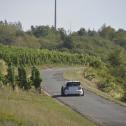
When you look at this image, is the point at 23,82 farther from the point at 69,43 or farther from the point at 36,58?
the point at 69,43

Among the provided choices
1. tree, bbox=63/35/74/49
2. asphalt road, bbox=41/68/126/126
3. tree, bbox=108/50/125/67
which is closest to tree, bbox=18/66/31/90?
asphalt road, bbox=41/68/126/126

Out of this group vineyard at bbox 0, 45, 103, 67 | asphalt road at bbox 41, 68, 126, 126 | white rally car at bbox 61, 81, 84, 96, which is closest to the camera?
asphalt road at bbox 41, 68, 126, 126

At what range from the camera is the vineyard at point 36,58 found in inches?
4097

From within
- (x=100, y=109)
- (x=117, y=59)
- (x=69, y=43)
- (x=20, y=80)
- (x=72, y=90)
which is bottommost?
(x=100, y=109)

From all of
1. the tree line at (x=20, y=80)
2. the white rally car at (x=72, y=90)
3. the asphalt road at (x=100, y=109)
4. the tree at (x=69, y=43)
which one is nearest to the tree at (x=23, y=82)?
the tree line at (x=20, y=80)

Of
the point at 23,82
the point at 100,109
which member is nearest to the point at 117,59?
the point at 23,82

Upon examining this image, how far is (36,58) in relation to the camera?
367ft

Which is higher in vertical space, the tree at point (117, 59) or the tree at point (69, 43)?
the tree at point (69, 43)

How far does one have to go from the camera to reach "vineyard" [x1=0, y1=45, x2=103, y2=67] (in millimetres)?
104062

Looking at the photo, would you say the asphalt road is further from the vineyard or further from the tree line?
the vineyard

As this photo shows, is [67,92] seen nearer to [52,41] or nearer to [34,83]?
[34,83]

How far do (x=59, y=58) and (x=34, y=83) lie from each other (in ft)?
234

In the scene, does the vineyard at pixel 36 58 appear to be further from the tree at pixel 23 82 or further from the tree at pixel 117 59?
the tree at pixel 23 82

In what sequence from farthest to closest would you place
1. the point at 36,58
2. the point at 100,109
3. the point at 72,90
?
the point at 36,58, the point at 72,90, the point at 100,109
